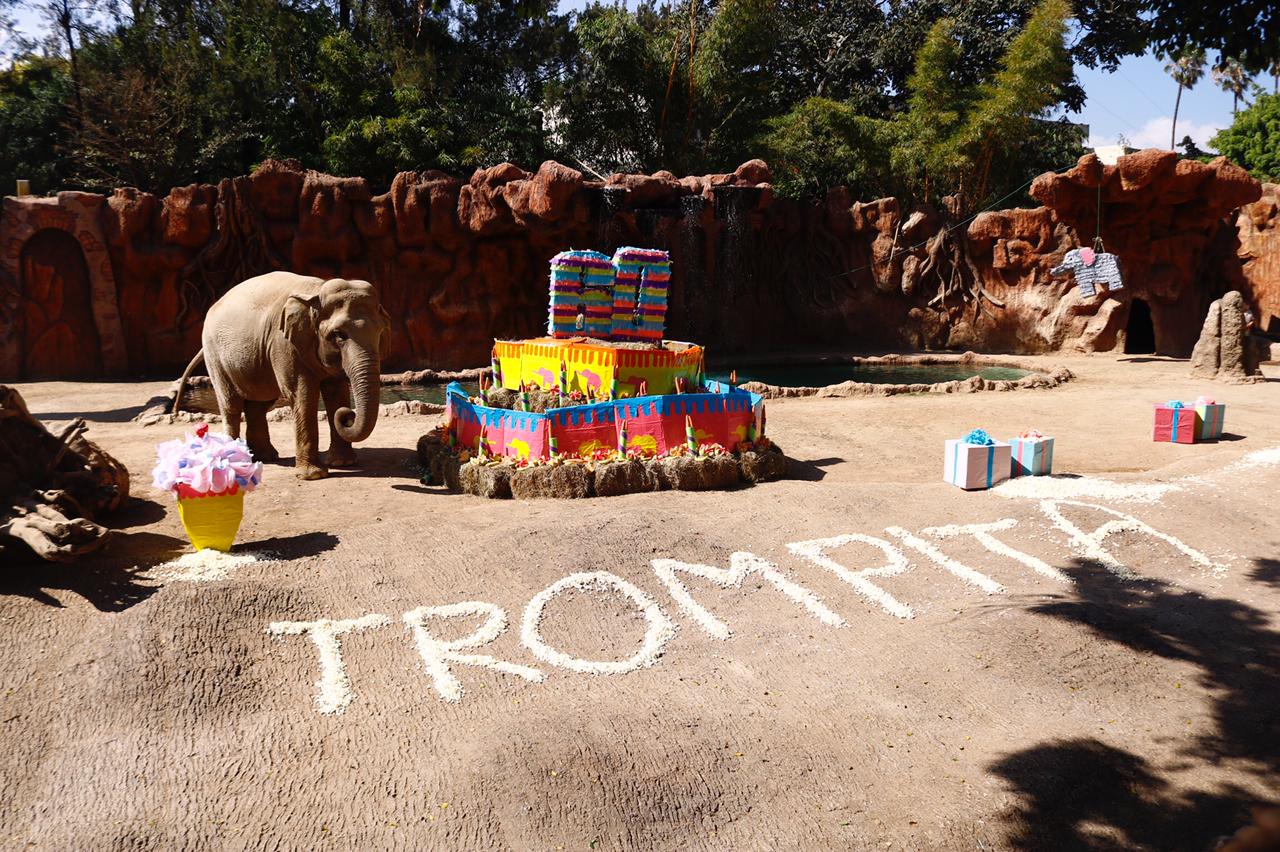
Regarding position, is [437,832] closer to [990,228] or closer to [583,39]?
[990,228]

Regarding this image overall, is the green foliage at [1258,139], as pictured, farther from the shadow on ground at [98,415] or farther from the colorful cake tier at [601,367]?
the shadow on ground at [98,415]

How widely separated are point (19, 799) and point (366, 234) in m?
16.0

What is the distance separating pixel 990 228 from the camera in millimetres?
21781

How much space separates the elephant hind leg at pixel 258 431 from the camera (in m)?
9.05

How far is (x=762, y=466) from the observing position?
8750 millimetres

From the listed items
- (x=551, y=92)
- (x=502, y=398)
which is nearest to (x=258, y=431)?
(x=502, y=398)

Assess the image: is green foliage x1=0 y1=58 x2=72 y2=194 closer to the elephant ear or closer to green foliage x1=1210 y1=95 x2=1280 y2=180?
the elephant ear

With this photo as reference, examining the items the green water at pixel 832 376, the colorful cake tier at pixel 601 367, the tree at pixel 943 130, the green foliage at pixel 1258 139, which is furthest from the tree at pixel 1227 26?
the green foliage at pixel 1258 139

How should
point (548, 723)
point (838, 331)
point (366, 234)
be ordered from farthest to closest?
point (838, 331)
point (366, 234)
point (548, 723)

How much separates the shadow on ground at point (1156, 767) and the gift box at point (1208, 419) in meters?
5.29

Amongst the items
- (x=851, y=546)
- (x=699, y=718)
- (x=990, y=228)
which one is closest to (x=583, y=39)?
(x=990, y=228)

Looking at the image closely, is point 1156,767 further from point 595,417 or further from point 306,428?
point 306,428

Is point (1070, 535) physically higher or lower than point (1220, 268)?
lower

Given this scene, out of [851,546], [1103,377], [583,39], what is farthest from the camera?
[583,39]
